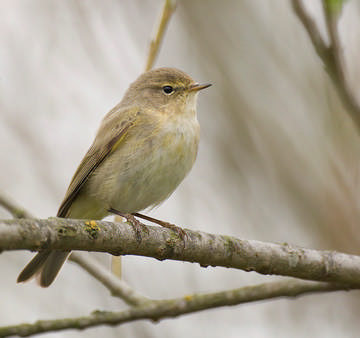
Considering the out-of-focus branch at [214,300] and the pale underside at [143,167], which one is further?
the pale underside at [143,167]

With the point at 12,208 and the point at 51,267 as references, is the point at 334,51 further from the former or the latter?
the point at 51,267

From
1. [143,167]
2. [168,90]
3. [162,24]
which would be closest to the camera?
[162,24]

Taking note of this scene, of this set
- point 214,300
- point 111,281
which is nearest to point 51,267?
point 111,281

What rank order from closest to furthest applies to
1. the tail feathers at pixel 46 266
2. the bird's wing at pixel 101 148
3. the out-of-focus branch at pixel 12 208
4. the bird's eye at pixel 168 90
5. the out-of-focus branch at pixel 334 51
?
1. the out-of-focus branch at pixel 334 51
2. the out-of-focus branch at pixel 12 208
3. the tail feathers at pixel 46 266
4. the bird's wing at pixel 101 148
5. the bird's eye at pixel 168 90

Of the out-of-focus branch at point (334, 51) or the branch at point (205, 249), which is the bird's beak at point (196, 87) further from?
the out-of-focus branch at point (334, 51)

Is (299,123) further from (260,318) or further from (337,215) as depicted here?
(260,318)

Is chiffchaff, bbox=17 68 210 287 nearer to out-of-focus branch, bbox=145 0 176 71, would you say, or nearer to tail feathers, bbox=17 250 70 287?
tail feathers, bbox=17 250 70 287

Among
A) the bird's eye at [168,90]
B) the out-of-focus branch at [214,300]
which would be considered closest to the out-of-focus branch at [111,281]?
the out-of-focus branch at [214,300]
